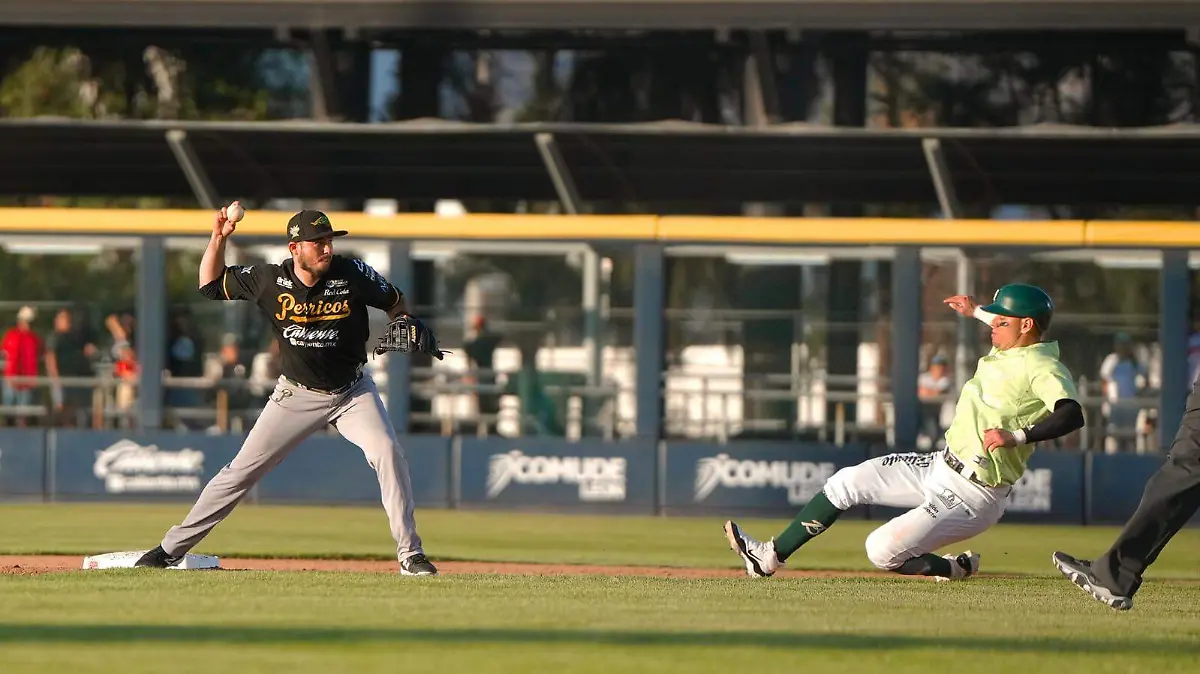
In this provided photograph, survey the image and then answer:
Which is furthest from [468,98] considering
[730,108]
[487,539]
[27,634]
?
[27,634]

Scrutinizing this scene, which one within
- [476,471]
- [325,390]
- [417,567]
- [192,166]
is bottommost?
[476,471]

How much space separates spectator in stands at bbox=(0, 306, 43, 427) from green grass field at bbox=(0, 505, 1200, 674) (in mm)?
8045

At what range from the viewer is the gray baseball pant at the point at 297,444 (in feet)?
28.5

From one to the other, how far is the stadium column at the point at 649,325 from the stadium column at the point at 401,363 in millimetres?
2016

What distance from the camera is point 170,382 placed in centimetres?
1617

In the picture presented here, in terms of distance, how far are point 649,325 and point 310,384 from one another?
744 cm

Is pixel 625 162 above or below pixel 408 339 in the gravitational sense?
above

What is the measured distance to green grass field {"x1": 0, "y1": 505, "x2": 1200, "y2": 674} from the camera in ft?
19.0

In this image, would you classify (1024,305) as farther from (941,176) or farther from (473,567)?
(941,176)

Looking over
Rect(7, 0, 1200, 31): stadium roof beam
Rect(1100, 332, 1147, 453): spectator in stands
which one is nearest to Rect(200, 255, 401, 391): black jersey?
Rect(1100, 332, 1147, 453): spectator in stands

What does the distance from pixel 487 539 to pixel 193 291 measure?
15.6 ft

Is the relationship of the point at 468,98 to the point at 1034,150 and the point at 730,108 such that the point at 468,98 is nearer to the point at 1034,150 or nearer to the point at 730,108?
the point at 730,108

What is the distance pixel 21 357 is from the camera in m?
16.1

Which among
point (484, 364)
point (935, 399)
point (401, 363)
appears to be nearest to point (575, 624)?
point (484, 364)
